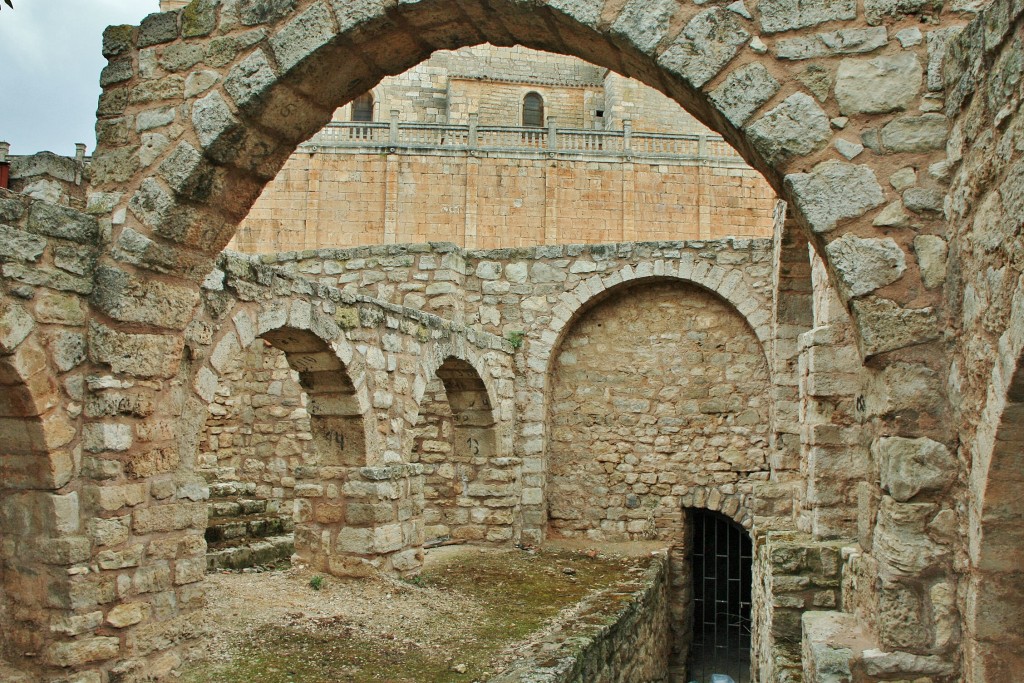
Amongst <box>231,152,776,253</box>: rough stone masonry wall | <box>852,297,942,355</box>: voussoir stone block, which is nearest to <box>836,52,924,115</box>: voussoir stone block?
<box>852,297,942,355</box>: voussoir stone block

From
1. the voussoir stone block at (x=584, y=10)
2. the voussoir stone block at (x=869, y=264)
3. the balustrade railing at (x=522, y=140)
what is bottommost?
the voussoir stone block at (x=869, y=264)

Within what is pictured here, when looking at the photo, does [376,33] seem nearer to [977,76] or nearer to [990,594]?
[977,76]

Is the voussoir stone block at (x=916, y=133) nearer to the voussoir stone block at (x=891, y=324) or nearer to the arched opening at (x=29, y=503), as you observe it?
the voussoir stone block at (x=891, y=324)

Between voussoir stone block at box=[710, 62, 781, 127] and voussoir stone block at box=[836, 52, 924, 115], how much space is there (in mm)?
229

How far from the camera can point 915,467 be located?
262cm

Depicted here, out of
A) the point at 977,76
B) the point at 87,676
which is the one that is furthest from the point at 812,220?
the point at 87,676

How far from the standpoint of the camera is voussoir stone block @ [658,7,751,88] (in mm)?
2867

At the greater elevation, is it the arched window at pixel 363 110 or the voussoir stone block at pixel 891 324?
the arched window at pixel 363 110

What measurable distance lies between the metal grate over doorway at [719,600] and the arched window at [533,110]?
20141 mm

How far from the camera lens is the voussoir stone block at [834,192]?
8.83 feet

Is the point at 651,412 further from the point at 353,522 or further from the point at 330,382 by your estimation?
the point at 330,382

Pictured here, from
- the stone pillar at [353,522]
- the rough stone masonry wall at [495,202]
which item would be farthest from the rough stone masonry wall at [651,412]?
the rough stone masonry wall at [495,202]

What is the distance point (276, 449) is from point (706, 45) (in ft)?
23.4

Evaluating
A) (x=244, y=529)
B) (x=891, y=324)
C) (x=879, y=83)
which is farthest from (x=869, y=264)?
(x=244, y=529)
